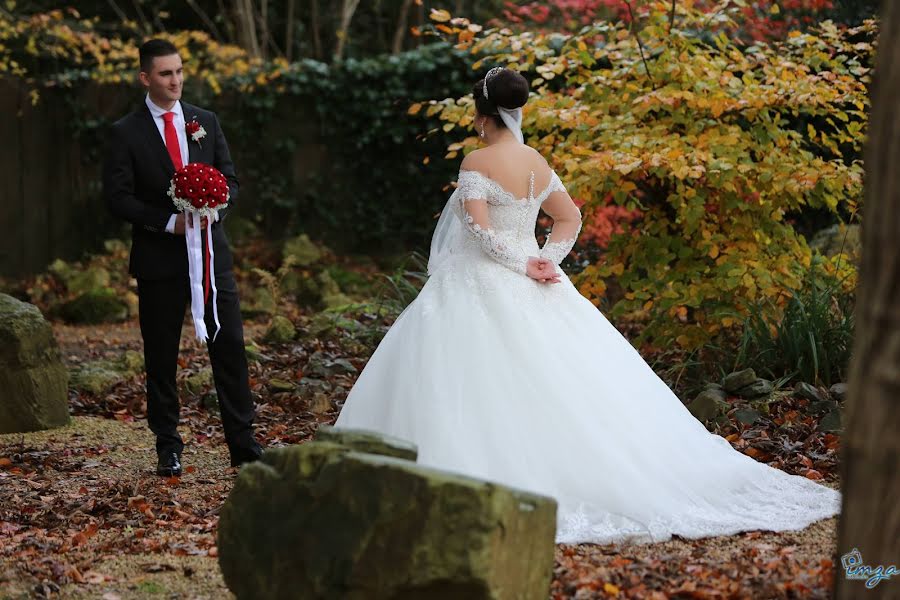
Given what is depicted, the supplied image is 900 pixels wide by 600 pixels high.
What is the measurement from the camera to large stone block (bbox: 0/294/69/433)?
608 centimetres

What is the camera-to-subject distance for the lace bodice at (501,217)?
4492mm

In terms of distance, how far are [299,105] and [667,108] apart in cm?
659

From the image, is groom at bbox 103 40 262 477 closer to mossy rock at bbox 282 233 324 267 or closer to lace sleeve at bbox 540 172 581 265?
lace sleeve at bbox 540 172 581 265

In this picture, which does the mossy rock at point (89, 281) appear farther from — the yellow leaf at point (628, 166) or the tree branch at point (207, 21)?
the yellow leaf at point (628, 166)

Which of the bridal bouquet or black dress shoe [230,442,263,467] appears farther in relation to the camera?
black dress shoe [230,442,263,467]

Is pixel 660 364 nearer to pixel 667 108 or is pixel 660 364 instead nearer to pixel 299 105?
pixel 667 108

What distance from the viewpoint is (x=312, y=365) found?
7.28 metres

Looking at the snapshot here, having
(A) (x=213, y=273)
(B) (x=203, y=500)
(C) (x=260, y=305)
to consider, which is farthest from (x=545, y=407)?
(C) (x=260, y=305)

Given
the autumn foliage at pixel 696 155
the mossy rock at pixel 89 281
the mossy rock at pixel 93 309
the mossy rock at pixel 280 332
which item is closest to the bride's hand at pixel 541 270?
the autumn foliage at pixel 696 155

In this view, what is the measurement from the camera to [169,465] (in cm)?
520

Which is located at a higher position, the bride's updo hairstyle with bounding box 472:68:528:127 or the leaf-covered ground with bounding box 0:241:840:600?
the bride's updo hairstyle with bounding box 472:68:528:127

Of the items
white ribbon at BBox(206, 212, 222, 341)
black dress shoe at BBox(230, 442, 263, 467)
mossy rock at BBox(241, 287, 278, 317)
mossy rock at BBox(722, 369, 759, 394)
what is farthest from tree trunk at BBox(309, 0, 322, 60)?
black dress shoe at BBox(230, 442, 263, 467)

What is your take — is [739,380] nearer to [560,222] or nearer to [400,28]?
[560,222]

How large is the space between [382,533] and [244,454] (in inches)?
103
